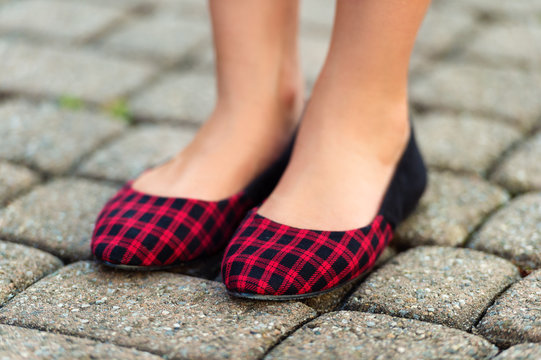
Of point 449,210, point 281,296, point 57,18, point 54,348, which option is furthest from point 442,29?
point 54,348

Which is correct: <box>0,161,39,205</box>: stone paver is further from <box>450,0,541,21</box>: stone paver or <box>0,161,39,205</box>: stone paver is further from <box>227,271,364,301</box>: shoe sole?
<box>450,0,541,21</box>: stone paver

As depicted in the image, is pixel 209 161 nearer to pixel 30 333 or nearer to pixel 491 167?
pixel 30 333

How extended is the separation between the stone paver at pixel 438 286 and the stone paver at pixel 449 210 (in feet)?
0.20

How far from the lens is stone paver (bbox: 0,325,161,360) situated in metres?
0.78

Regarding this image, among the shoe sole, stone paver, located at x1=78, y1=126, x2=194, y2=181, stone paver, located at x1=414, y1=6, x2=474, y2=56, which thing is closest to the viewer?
the shoe sole

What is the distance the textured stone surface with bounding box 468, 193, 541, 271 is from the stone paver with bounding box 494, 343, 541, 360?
262mm

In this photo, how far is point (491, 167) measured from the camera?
137 centimetres

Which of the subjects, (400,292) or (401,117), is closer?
(400,292)

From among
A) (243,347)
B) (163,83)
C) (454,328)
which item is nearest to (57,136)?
(163,83)

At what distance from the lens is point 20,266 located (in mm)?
1014

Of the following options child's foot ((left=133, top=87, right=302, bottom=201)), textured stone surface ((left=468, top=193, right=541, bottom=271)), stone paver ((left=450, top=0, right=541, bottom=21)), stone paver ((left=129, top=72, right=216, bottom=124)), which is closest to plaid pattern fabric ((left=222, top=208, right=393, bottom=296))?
child's foot ((left=133, top=87, right=302, bottom=201))

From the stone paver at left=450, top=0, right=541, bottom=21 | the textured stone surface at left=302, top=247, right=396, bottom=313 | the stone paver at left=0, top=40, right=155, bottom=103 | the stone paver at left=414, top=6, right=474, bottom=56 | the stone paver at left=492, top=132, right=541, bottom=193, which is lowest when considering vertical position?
the textured stone surface at left=302, top=247, right=396, bottom=313

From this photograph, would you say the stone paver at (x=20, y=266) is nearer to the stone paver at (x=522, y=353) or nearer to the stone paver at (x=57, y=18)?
the stone paver at (x=522, y=353)

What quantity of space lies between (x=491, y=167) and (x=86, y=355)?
914 mm
